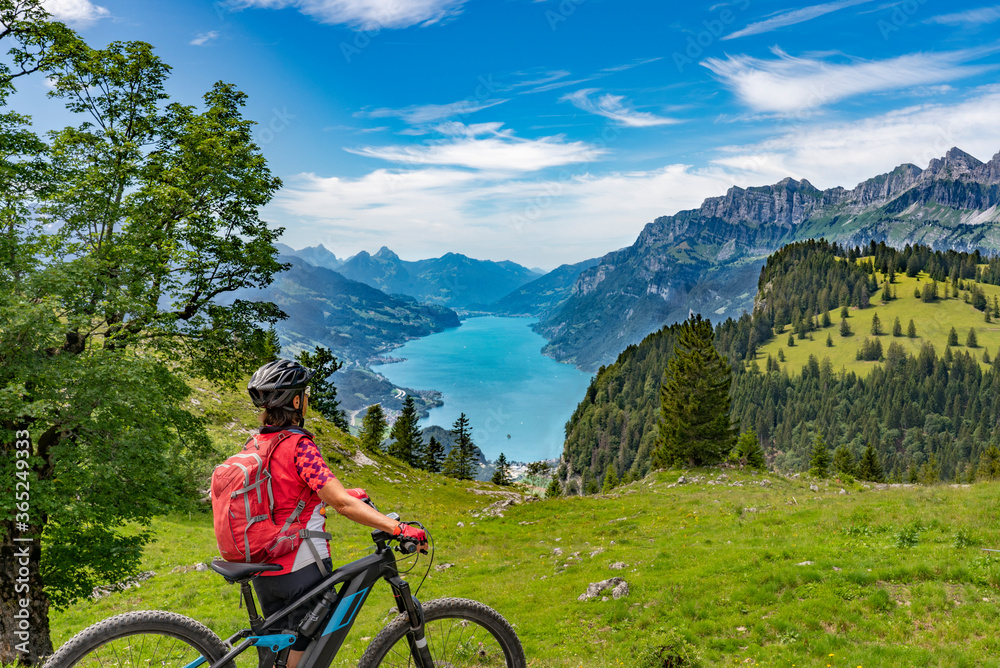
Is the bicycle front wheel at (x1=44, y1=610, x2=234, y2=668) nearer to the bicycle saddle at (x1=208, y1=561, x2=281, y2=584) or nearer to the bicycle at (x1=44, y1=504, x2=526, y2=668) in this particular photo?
the bicycle at (x1=44, y1=504, x2=526, y2=668)

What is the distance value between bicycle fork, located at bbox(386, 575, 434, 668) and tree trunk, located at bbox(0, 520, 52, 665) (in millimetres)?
11143

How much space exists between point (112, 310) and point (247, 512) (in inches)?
429

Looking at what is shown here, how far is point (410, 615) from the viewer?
15.3 feet

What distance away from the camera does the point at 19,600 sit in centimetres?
1079

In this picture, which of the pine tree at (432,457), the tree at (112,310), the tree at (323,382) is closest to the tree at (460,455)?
the pine tree at (432,457)

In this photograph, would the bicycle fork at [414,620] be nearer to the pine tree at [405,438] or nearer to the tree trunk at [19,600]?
the tree trunk at [19,600]

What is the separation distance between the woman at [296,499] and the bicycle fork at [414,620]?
560mm

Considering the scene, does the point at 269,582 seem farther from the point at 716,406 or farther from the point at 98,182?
the point at 716,406

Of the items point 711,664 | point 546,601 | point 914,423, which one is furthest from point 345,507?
point 914,423

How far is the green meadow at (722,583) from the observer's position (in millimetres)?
8875

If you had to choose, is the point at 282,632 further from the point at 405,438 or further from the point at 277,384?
the point at 405,438

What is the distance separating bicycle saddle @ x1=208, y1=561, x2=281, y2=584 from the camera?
4.07m

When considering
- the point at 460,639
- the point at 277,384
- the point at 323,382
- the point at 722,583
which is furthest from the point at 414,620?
the point at 323,382

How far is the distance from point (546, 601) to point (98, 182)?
54.2 ft
